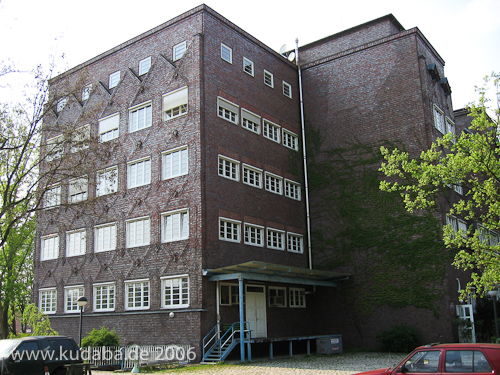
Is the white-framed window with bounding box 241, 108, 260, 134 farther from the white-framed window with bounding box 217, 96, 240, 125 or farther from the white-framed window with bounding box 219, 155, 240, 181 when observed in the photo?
the white-framed window with bounding box 219, 155, 240, 181

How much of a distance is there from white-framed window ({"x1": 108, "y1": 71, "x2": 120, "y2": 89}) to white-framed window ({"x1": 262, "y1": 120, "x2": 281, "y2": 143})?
9.13 m

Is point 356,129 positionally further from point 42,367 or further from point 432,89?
point 42,367

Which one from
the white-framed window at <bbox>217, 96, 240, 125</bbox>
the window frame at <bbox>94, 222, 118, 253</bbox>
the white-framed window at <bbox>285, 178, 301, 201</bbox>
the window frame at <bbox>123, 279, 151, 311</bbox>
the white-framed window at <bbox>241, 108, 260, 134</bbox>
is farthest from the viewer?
the white-framed window at <bbox>285, 178, 301, 201</bbox>

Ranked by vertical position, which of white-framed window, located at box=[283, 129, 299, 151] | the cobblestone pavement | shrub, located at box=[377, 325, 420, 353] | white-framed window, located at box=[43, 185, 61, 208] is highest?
white-framed window, located at box=[283, 129, 299, 151]

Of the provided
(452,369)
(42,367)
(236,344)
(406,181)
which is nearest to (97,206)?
(236,344)

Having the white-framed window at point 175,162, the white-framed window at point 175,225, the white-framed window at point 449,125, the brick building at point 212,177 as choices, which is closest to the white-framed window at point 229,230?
the brick building at point 212,177

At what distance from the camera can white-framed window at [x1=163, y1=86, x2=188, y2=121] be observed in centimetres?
2578

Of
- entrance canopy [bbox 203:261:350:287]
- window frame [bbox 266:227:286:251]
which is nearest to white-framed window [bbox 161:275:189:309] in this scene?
entrance canopy [bbox 203:261:350:287]

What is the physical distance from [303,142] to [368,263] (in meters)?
8.51

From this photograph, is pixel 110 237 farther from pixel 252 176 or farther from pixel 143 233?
pixel 252 176

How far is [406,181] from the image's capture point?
2742 centimetres

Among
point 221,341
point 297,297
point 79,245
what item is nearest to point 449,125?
point 297,297

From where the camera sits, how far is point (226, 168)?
25.9m

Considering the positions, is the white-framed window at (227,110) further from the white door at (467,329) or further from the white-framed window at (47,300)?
the white door at (467,329)
